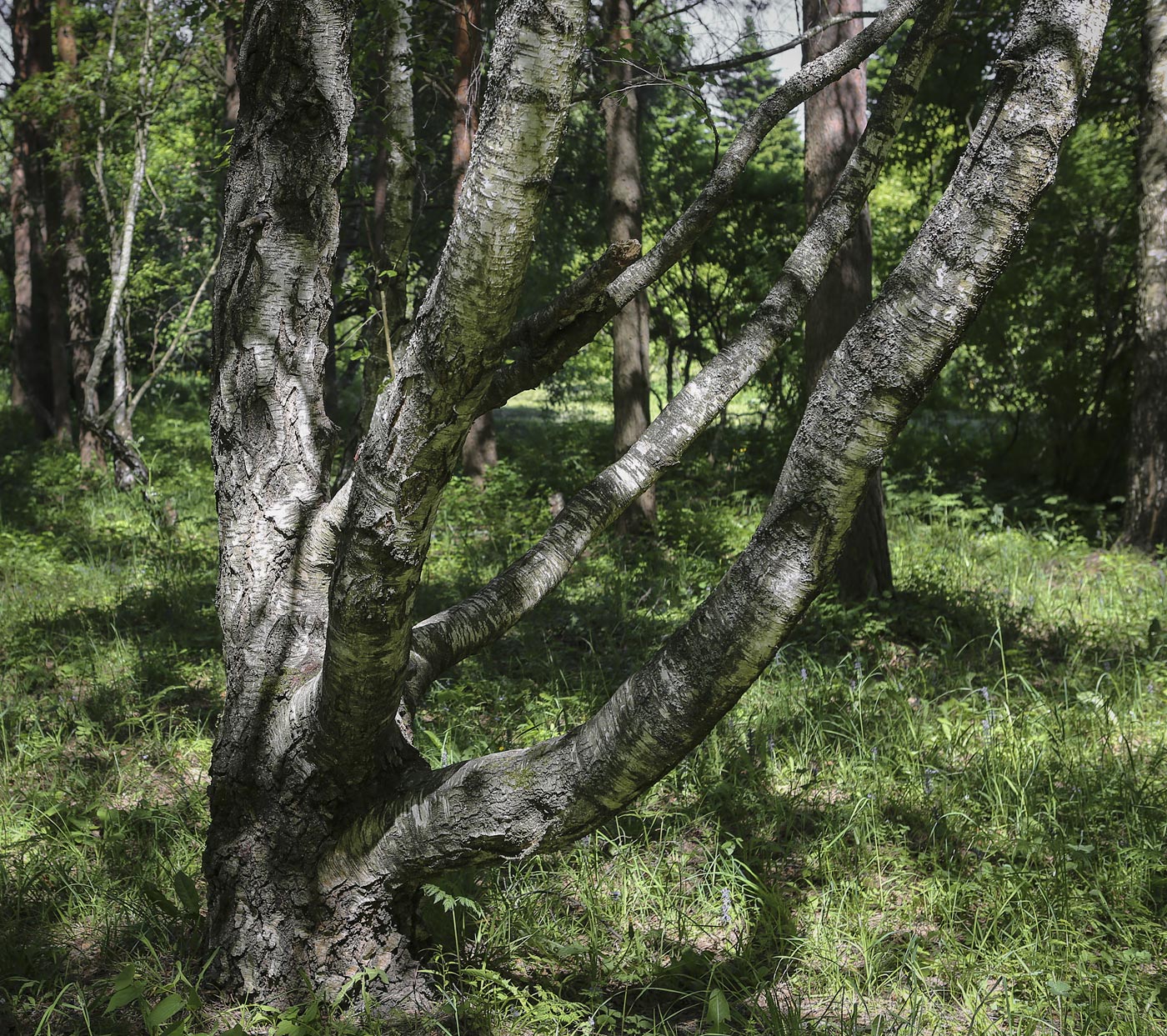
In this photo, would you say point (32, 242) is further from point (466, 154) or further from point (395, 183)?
point (395, 183)

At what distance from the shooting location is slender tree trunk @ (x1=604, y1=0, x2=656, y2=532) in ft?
25.0

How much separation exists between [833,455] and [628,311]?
6.40 metres

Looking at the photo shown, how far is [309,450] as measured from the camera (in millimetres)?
2602

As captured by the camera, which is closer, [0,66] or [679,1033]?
[679,1033]

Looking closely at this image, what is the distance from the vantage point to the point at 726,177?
8.35 feet

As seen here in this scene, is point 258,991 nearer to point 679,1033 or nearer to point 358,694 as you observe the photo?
point 358,694

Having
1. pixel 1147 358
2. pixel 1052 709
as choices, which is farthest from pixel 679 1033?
pixel 1147 358

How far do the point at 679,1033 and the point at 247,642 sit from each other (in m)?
1.54

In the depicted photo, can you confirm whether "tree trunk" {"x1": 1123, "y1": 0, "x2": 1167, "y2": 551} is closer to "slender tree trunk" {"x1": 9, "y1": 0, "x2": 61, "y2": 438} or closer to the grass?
the grass

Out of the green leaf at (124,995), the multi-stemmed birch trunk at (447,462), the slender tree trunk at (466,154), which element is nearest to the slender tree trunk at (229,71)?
the slender tree trunk at (466,154)

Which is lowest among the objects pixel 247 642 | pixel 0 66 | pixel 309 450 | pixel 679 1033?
pixel 679 1033

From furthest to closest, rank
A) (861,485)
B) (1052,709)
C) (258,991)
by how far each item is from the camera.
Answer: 1. (1052,709)
2. (258,991)
3. (861,485)

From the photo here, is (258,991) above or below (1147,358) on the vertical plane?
below

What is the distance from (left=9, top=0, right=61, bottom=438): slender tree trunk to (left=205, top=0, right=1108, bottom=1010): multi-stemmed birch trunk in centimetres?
1119
